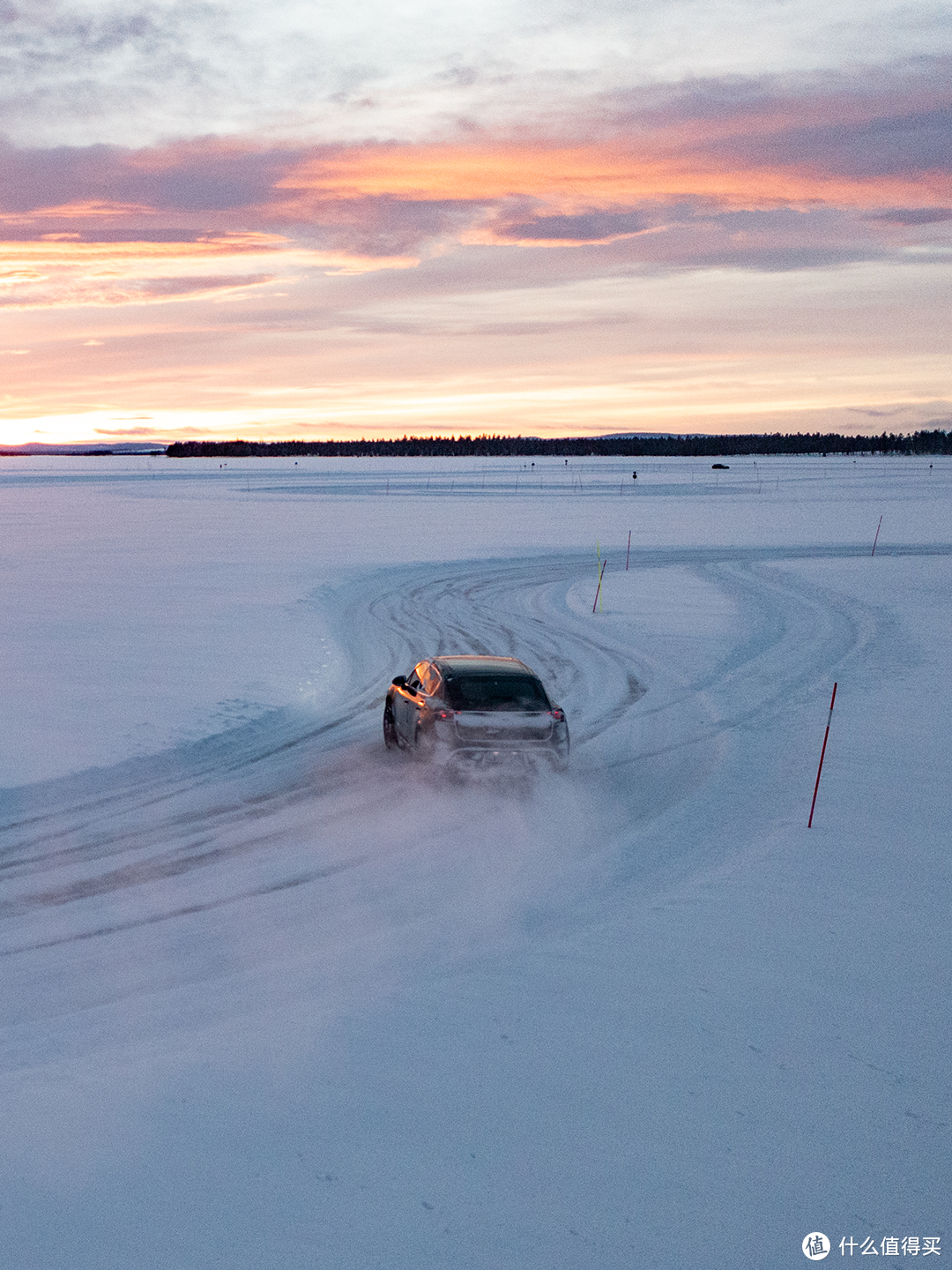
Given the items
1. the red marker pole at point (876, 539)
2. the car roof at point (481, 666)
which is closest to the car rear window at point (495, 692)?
the car roof at point (481, 666)

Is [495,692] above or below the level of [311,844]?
above

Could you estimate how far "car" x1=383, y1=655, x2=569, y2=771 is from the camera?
40.9 feet

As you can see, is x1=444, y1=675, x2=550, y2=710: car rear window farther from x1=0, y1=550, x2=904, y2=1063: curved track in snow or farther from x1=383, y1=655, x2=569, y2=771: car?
x1=0, y1=550, x2=904, y2=1063: curved track in snow

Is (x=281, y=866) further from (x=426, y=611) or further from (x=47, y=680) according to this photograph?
(x=426, y=611)

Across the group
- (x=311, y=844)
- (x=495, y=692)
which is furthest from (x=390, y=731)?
(x=311, y=844)

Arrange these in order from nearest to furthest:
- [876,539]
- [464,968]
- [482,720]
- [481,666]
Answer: [464,968] → [482,720] → [481,666] → [876,539]

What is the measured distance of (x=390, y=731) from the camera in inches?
559

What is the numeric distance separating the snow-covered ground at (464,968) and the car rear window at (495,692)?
0.97 metres

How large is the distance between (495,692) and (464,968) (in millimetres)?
5220

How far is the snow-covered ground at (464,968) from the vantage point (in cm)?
560
